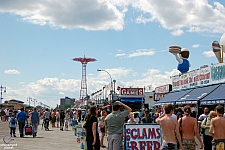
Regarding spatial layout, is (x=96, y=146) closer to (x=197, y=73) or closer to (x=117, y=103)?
(x=117, y=103)

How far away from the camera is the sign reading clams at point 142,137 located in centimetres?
975

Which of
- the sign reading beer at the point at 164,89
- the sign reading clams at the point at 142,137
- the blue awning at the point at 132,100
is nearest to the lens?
the sign reading clams at the point at 142,137

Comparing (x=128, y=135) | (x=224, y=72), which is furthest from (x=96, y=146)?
(x=224, y=72)

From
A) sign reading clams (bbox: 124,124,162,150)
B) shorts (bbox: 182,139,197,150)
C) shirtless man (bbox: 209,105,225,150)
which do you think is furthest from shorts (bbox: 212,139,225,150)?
sign reading clams (bbox: 124,124,162,150)

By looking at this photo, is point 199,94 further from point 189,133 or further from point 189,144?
point 189,144

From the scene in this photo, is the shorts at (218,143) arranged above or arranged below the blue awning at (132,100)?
below

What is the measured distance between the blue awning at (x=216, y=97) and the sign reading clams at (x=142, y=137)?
10075 mm

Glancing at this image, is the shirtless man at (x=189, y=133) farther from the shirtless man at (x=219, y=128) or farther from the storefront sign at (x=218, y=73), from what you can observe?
the storefront sign at (x=218, y=73)

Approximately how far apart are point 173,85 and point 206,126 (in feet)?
70.2

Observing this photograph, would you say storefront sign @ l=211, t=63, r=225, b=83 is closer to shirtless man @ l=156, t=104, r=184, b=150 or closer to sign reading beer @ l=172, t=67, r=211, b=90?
sign reading beer @ l=172, t=67, r=211, b=90

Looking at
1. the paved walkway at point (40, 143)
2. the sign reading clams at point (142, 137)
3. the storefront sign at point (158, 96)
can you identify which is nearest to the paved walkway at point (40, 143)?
the paved walkway at point (40, 143)

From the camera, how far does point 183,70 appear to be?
32.2 meters

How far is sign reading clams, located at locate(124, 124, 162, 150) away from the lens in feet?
32.0

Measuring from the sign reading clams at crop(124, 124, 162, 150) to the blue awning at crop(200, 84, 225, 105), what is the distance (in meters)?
10.1
